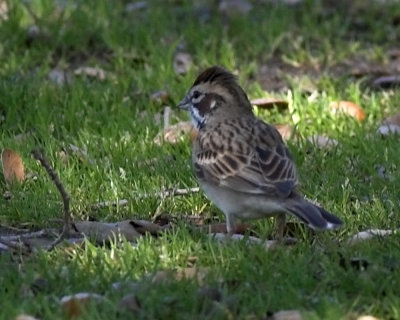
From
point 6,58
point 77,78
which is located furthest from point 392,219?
point 6,58

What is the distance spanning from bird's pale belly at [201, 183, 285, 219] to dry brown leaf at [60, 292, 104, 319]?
1.23 m

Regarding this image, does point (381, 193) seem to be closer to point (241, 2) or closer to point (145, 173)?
point (145, 173)

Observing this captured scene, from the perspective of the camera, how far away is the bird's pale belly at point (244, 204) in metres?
6.76

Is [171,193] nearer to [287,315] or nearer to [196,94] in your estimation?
[196,94]

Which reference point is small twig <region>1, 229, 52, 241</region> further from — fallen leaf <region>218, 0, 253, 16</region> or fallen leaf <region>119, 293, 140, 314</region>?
fallen leaf <region>218, 0, 253, 16</region>

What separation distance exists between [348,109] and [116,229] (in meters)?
2.95

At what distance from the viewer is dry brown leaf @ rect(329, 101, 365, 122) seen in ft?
30.5

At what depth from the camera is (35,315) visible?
5.76 meters

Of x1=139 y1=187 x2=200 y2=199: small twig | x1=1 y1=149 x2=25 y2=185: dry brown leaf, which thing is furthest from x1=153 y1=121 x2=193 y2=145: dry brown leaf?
x1=1 y1=149 x2=25 y2=185: dry brown leaf

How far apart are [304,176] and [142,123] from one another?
157cm

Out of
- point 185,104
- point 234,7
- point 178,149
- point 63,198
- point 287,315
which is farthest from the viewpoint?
point 234,7

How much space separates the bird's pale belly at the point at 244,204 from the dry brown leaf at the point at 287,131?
185 cm

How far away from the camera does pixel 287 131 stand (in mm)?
8945

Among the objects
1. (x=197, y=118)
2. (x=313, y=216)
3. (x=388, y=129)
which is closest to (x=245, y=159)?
(x=313, y=216)
